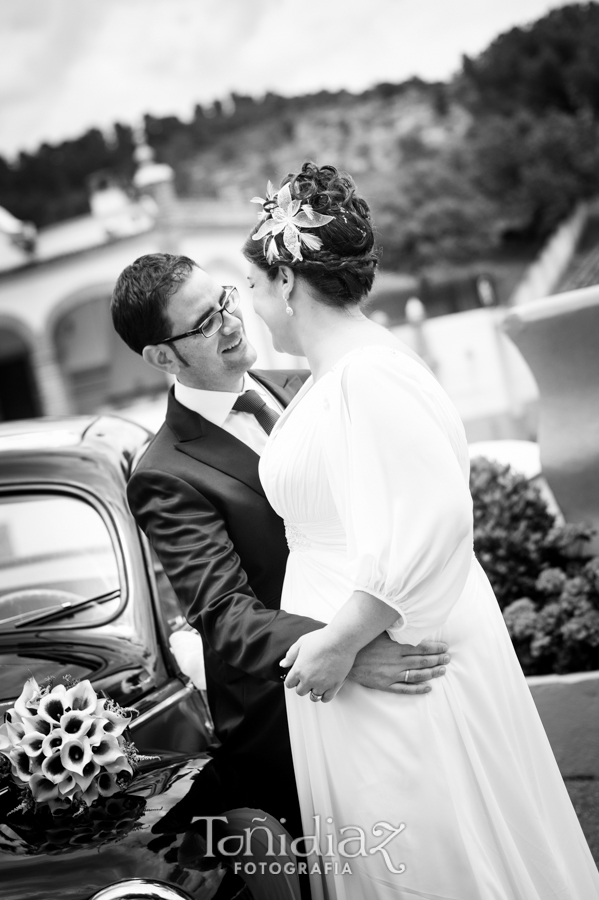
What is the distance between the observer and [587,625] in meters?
3.45

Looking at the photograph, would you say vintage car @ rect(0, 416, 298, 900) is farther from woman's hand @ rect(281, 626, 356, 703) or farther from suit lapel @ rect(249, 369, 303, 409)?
suit lapel @ rect(249, 369, 303, 409)

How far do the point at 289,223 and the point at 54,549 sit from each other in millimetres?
1359

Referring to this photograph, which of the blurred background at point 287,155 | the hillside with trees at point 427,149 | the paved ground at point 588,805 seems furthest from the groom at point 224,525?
the hillside with trees at point 427,149

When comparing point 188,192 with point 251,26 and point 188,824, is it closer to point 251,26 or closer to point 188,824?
point 251,26

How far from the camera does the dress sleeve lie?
5.30 ft

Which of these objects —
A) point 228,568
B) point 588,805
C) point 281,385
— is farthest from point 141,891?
point 588,805

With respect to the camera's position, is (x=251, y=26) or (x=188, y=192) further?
(x=251, y=26)

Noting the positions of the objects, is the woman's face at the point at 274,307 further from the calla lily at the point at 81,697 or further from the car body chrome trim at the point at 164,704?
the car body chrome trim at the point at 164,704

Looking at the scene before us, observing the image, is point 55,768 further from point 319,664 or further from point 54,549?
point 54,549

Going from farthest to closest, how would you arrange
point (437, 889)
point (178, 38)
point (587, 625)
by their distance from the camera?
point (178, 38)
point (587, 625)
point (437, 889)

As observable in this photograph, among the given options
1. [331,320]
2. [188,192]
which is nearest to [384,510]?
[331,320]

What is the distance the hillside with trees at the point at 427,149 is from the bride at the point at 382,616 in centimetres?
3320

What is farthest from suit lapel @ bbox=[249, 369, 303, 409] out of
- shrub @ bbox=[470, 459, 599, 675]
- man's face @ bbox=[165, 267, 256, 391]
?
shrub @ bbox=[470, 459, 599, 675]

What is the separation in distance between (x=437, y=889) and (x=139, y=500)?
3.61 feet
